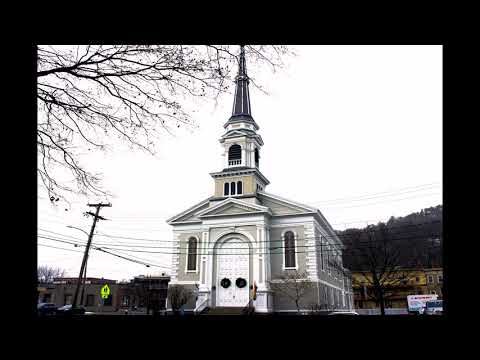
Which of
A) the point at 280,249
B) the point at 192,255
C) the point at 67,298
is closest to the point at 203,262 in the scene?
the point at 192,255

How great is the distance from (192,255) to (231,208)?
586 centimetres

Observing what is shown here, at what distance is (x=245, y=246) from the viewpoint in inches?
1219

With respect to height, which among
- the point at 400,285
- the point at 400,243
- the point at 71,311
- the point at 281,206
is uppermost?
the point at 281,206

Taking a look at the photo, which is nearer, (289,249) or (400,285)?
(400,285)

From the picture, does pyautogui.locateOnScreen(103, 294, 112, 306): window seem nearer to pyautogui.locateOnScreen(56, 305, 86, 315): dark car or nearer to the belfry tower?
pyautogui.locateOnScreen(56, 305, 86, 315): dark car

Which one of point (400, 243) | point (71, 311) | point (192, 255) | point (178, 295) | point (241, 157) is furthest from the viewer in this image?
point (241, 157)

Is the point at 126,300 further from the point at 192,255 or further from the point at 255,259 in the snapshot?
the point at 255,259

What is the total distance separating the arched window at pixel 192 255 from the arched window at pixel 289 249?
833cm

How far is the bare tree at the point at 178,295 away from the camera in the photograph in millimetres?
28039

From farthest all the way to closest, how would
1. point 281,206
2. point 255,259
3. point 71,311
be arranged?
point 281,206
point 255,259
point 71,311

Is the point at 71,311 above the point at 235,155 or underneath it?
underneath

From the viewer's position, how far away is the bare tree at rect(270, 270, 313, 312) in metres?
28.7
